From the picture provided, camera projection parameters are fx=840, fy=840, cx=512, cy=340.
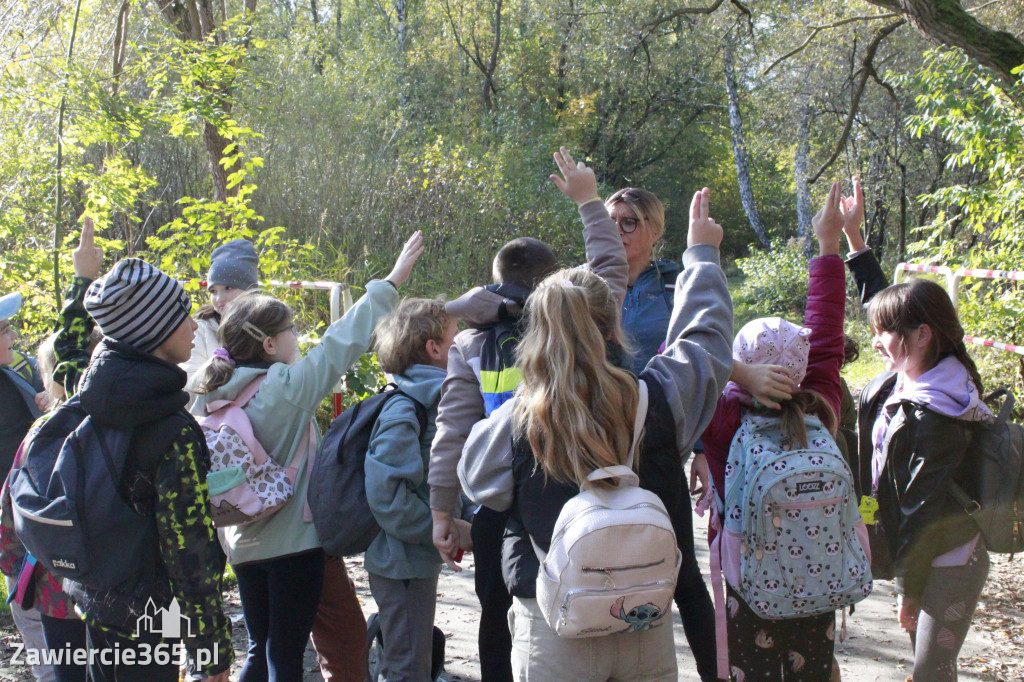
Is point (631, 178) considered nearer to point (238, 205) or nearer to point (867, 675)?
point (238, 205)

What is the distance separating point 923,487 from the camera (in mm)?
2738

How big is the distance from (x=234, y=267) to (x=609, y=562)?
2788 millimetres

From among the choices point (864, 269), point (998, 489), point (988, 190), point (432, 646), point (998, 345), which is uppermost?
point (988, 190)

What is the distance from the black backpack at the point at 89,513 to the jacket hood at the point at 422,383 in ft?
2.97

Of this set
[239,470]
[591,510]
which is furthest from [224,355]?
[591,510]

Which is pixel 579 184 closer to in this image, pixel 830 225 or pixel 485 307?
pixel 485 307

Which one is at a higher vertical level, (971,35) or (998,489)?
(971,35)

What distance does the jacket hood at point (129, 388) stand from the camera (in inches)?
86.5

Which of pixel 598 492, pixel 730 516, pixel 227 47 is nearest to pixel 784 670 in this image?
pixel 730 516

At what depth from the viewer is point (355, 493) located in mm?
Answer: 2902

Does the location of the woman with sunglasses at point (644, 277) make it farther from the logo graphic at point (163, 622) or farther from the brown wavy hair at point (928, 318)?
the logo graphic at point (163, 622)

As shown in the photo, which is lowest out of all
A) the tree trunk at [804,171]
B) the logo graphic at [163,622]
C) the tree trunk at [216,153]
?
the logo graphic at [163,622]

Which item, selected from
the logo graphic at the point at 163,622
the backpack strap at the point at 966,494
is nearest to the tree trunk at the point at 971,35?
the backpack strap at the point at 966,494

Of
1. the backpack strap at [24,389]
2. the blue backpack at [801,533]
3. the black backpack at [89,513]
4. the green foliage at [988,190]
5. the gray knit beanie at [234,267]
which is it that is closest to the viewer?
the black backpack at [89,513]
